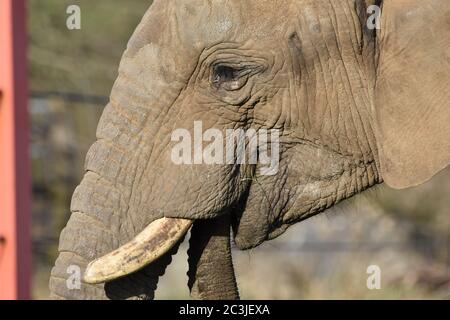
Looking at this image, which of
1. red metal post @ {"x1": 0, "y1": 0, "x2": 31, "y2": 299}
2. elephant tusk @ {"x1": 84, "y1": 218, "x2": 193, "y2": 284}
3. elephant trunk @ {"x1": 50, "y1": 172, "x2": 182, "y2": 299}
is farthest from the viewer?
red metal post @ {"x1": 0, "y1": 0, "x2": 31, "y2": 299}

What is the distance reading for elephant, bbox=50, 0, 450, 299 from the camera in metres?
2.85

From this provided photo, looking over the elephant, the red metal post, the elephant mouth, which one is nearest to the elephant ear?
the elephant

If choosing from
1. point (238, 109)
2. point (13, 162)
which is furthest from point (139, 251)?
point (13, 162)

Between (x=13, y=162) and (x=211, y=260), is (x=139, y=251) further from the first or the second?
(x=13, y=162)

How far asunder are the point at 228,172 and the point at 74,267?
452 millimetres

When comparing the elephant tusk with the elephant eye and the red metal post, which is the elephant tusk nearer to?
the elephant eye

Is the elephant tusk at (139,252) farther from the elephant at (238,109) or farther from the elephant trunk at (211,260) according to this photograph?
the elephant trunk at (211,260)

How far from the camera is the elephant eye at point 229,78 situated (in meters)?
2.89

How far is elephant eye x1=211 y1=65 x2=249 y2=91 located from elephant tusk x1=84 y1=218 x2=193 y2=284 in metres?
0.36

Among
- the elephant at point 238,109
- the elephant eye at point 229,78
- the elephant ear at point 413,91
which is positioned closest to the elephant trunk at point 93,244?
the elephant at point 238,109

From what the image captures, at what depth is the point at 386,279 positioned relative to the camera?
7055 millimetres

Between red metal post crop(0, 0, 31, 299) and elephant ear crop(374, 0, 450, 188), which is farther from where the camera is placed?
red metal post crop(0, 0, 31, 299)

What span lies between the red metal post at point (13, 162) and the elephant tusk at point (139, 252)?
1.29 meters

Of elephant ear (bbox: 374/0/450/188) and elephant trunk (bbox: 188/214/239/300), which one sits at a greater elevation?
elephant ear (bbox: 374/0/450/188)
